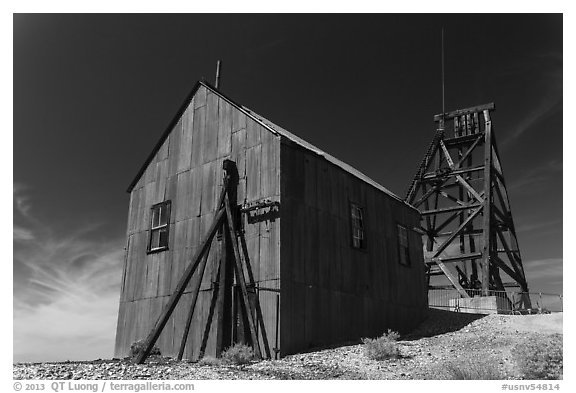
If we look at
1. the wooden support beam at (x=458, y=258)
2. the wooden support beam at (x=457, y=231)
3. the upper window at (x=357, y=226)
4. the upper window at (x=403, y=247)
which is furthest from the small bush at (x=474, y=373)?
the wooden support beam at (x=457, y=231)

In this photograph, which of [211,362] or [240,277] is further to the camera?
[240,277]

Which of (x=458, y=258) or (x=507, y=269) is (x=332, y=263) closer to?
(x=458, y=258)

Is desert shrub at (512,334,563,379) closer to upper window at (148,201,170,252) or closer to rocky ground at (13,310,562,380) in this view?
rocky ground at (13,310,562,380)

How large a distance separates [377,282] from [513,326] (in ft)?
21.9

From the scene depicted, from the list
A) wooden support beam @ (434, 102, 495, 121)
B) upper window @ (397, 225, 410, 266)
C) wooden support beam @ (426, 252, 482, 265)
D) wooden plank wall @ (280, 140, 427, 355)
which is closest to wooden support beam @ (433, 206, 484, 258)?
wooden support beam @ (426, 252, 482, 265)

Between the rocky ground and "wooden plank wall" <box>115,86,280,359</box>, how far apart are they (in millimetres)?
2187

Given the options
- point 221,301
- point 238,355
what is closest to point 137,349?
point 221,301

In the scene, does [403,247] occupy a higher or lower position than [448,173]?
lower

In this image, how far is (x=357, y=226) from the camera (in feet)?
72.1

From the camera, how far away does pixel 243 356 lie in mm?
15898

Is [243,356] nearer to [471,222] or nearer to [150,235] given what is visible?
[150,235]

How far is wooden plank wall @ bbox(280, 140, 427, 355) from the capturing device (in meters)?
17.8

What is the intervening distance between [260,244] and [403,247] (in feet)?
33.1

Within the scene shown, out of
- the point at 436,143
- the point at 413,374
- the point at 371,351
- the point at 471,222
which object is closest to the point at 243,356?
the point at 371,351
